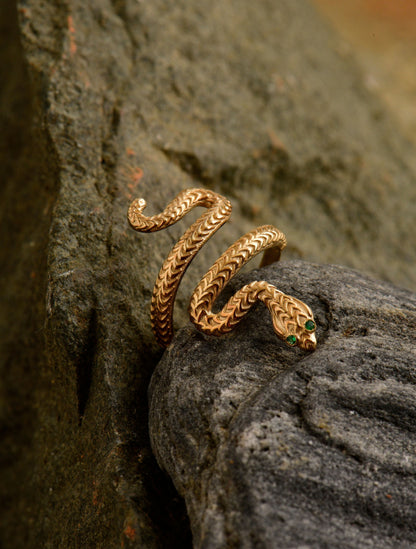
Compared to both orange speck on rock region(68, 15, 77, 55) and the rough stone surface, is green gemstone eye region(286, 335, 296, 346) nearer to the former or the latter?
the rough stone surface

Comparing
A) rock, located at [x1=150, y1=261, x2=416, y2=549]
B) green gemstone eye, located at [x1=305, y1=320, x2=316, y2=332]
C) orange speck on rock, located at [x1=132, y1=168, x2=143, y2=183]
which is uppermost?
green gemstone eye, located at [x1=305, y1=320, x2=316, y2=332]

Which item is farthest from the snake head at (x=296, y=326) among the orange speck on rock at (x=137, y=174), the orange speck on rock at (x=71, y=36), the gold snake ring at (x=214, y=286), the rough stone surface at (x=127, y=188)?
the orange speck on rock at (x=71, y=36)

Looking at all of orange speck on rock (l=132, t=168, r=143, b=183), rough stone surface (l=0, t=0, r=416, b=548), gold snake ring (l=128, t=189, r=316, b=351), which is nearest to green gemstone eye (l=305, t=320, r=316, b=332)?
gold snake ring (l=128, t=189, r=316, b=351)

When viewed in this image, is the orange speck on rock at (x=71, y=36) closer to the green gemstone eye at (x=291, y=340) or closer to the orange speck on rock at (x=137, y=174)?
the orange speck on rock at (x=137, y=174)

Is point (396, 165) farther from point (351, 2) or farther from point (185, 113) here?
point (351, 2)

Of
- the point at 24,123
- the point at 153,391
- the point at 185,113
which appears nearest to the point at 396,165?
the point at 185,113

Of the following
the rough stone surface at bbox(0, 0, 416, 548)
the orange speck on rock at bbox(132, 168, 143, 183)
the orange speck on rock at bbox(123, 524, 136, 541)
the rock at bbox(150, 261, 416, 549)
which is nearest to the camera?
the rock at bbox(150, 261, 416, 549)
